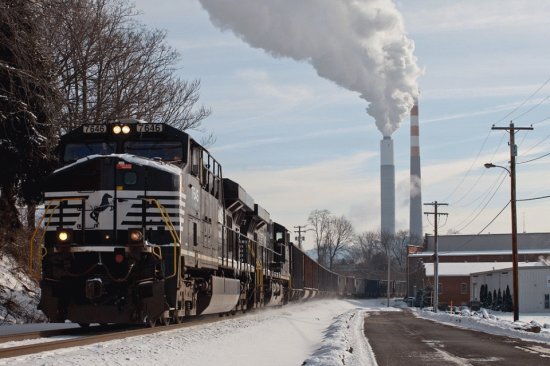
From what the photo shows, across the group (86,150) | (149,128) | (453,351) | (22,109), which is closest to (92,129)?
(86,150)

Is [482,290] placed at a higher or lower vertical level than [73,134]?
lower

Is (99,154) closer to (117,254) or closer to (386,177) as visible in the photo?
(117,254)

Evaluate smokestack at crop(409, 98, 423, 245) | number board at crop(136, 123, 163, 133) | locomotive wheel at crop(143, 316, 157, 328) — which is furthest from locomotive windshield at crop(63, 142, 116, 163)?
smokestack at crop(409, 98, 423, 245)

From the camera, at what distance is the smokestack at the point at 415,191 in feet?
481

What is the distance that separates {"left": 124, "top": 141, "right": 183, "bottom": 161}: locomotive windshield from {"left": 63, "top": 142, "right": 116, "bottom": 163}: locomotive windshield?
15.2 inches

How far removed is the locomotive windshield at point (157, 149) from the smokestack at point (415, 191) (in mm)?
131036

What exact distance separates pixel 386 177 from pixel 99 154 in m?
169

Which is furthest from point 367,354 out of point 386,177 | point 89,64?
point 386,177

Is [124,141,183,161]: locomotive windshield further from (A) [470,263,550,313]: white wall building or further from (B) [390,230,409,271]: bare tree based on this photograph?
(B) [390,230,409,271]: bare tree

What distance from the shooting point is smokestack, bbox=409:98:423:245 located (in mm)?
146750

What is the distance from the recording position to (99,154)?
15.7 m

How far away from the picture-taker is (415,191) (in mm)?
163375

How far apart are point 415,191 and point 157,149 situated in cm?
15127

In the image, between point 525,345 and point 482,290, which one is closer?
point 525,345
